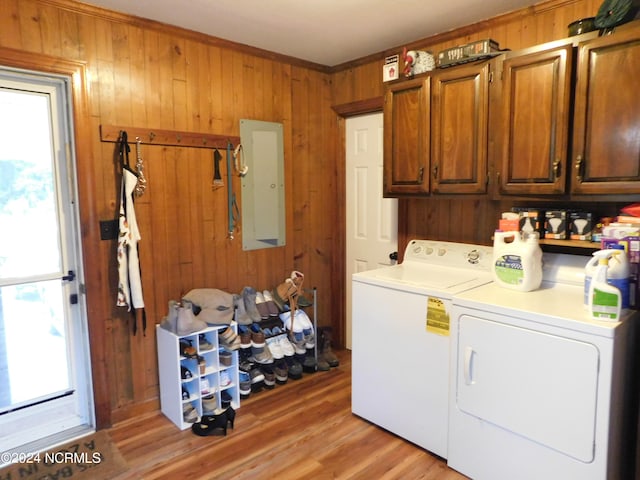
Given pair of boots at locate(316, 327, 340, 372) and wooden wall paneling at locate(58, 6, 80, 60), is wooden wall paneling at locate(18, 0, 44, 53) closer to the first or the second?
wooden wall paneling at locate(58, 6, 80, 60)

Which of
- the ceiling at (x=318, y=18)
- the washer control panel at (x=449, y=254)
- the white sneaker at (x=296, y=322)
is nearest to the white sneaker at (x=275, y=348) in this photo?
the white sneaker at (x=296, y=322)

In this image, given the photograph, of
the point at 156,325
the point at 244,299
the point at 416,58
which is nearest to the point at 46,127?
the point at 156,325

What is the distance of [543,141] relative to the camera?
2.04m

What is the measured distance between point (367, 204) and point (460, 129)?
1.17 metres

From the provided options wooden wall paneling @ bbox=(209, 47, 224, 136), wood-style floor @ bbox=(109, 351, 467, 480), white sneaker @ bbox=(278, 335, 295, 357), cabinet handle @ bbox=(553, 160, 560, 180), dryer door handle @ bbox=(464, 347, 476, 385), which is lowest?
wood-style floor @ bbox=(109, 351, 467, 480)

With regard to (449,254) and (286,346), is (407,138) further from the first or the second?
(286,346)

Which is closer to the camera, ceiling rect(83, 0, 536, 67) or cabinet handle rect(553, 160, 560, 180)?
cabinet handle rect(553, 160, 560, 180)

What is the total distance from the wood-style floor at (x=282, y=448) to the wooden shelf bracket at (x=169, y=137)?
1.70 m

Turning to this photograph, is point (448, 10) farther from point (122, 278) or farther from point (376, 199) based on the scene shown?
point (122, 278)

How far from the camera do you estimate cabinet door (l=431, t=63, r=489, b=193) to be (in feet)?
7.47

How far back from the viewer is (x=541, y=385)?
70.3 inches

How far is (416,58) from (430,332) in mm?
1601

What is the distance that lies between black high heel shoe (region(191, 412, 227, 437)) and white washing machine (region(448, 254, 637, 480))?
4.14 feet

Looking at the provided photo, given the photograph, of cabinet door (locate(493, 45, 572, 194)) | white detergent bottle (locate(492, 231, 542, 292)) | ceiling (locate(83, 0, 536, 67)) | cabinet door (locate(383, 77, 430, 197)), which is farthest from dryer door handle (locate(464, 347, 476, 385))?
ceiling (locate(83, 0, 536, 67))
